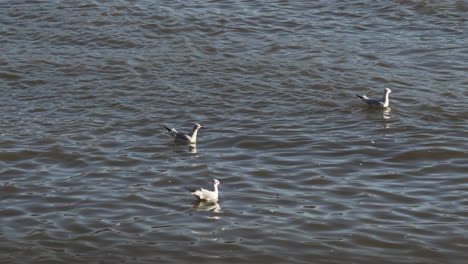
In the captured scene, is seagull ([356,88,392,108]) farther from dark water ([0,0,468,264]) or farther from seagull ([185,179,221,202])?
seagull ([185,179,221,202])

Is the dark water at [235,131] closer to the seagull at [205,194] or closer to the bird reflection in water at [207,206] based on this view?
the bird reflection in water at [207,206]

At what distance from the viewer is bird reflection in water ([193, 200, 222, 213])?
44.0ft

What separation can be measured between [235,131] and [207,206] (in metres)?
3.95

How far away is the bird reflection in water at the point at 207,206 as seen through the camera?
1342cm

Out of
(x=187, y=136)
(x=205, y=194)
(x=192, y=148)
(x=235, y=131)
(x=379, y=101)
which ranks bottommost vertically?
(x=192, y=148)

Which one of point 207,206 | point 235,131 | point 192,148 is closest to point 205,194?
point 207,206

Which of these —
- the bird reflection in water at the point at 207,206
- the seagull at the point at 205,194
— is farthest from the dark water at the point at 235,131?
the seagull at the point at 205,194

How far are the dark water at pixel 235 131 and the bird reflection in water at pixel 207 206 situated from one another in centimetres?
4

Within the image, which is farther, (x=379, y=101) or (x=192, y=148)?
(x=379, y=101)

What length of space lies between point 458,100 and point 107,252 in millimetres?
10033

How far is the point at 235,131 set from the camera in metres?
17.2

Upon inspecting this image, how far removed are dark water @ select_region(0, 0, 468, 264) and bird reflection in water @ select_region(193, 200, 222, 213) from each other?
0.04 metres

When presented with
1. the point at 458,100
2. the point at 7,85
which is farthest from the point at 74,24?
the point at 458,100

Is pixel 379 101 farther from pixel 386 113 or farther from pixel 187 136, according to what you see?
pixel 187 136
